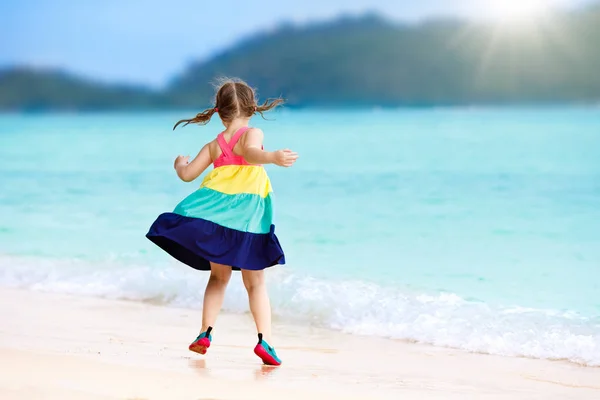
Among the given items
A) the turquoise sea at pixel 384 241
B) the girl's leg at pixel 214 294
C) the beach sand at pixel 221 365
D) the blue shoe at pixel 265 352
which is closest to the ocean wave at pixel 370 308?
the turquoise sea at pixel 384 241

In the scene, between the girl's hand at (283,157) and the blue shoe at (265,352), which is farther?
the blue shoe at (265,352)

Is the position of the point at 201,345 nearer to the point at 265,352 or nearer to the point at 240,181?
the point at 265,352

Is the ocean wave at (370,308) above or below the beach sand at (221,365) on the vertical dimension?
below

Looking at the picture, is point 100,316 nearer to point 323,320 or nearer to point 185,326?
point 185,326

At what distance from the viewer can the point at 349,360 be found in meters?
4.38

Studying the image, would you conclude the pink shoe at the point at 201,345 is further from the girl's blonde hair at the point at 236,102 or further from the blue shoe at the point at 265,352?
the girl's blonde hair at the point at 236,102

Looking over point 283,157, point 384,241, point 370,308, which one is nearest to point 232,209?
point 283,157

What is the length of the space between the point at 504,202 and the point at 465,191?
3.84 feet

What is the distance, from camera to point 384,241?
8922 millimetres

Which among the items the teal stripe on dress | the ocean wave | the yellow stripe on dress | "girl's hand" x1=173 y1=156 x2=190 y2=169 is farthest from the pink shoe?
the ocean wave

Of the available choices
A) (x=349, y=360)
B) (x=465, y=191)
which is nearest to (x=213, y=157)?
(x=349, y=360)

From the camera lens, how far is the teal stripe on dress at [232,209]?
12.3 feet

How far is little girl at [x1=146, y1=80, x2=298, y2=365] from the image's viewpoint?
371cm

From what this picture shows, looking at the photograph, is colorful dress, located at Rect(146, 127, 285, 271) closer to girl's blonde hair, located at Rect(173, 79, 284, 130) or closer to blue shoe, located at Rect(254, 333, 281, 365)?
girl's blonde hair, located at Rect(173, 79, 284, 130)
